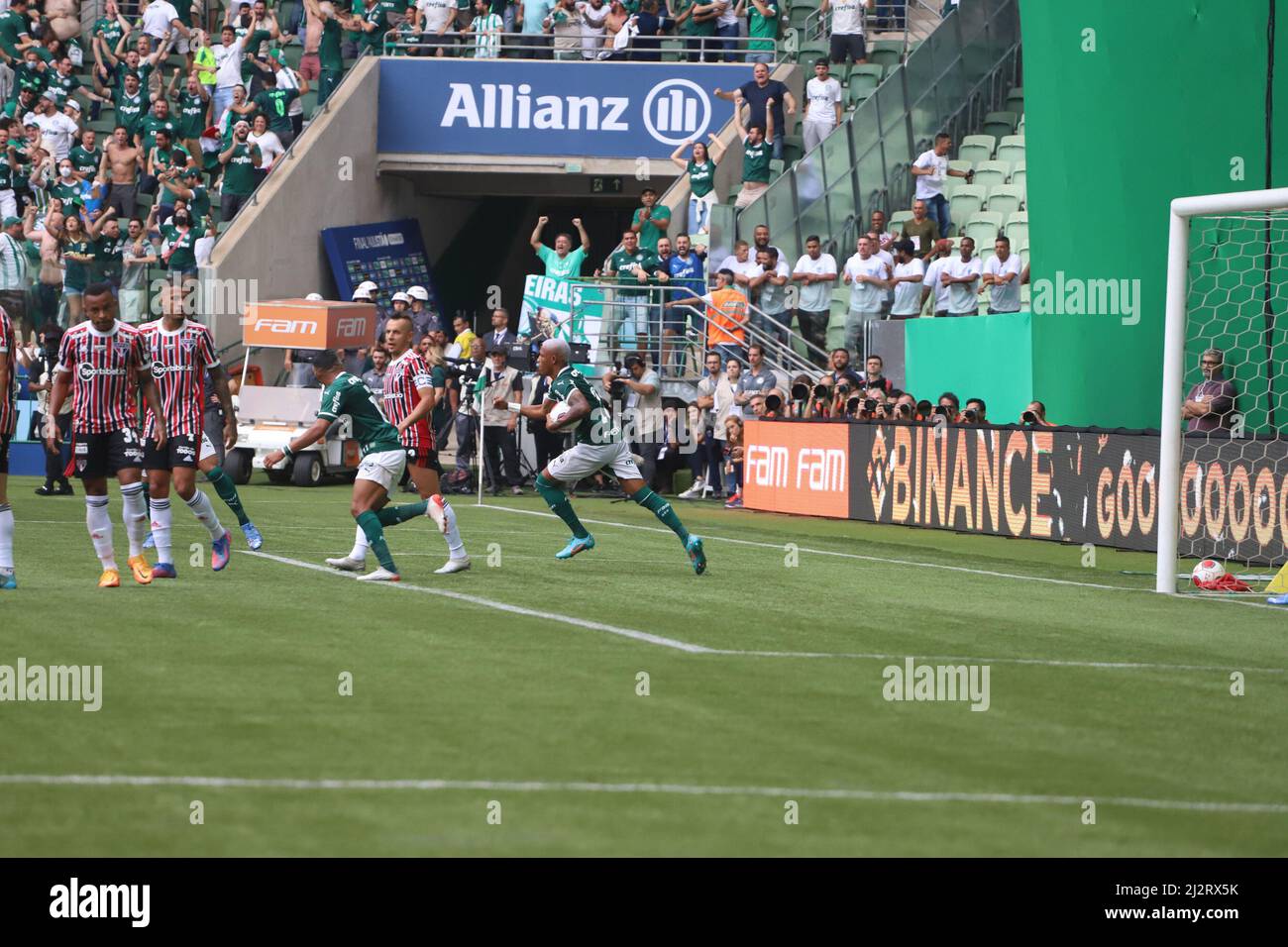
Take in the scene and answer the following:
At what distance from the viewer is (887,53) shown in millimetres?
34688

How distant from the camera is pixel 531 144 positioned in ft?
124

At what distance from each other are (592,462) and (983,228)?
13717 mm

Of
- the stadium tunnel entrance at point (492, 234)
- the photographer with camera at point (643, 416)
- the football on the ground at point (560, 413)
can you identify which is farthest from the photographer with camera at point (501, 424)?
the football on the ground at point (560, 413)

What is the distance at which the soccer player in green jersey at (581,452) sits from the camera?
17.1 m

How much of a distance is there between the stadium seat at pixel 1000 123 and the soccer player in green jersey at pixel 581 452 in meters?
16.5

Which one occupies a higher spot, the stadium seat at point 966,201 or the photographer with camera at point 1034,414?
the stadium seat at point 966,201

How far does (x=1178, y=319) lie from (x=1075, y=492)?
4365 millimetres

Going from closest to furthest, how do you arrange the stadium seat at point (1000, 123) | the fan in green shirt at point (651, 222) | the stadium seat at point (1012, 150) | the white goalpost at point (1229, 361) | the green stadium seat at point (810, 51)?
the white goalpost at point (1229, 361) → the stadium seat at point (1012, 150) → the fan in green shirt at point (651, 222) → the stadium seat at point (1000, 123) → the green stadium seat at point (810, 51)

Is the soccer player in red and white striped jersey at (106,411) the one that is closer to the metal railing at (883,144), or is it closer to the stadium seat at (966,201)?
the metal railing at (883,144)

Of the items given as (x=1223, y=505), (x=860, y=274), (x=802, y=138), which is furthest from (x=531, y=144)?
(x=1223, y=505)

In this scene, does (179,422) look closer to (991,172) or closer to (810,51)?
(991,172)

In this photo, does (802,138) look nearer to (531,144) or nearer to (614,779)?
(531,144)

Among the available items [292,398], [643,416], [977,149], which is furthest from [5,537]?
[977,149]
